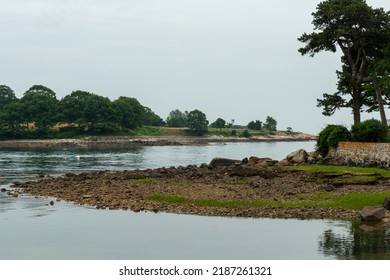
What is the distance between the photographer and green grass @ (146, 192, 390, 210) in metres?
31.1

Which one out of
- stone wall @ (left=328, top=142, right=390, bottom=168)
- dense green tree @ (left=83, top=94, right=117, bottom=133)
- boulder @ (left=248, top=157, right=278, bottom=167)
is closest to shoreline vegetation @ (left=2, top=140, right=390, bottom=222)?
stone wall @ (left=328, top=142, right=390, bottom=168)

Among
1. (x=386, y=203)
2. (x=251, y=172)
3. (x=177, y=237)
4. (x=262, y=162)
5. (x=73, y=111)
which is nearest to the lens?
(x=177, y=237)

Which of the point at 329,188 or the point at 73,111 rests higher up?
the point at 73,111

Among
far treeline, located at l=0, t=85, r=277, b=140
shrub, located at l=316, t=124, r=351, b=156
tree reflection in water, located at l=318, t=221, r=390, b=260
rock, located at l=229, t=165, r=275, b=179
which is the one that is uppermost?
far treeline, located at l=0, t=85, r=277, b=140

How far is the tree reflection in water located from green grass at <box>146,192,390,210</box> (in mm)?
3851

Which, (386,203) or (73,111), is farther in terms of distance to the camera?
(73,111)

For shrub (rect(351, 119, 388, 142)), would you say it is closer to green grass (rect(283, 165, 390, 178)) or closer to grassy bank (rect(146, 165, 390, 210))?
green grass (rect(283, 165, 390, 178))

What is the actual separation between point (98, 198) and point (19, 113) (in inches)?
6122

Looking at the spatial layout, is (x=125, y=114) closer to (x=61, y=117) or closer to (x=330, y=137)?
(x=61, y=117)

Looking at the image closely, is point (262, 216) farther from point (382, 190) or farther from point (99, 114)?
point (99, 114)

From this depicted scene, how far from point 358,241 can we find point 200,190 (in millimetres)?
16718

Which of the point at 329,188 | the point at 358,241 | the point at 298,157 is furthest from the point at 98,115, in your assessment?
the point at 358,241

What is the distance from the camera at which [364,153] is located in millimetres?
49594
